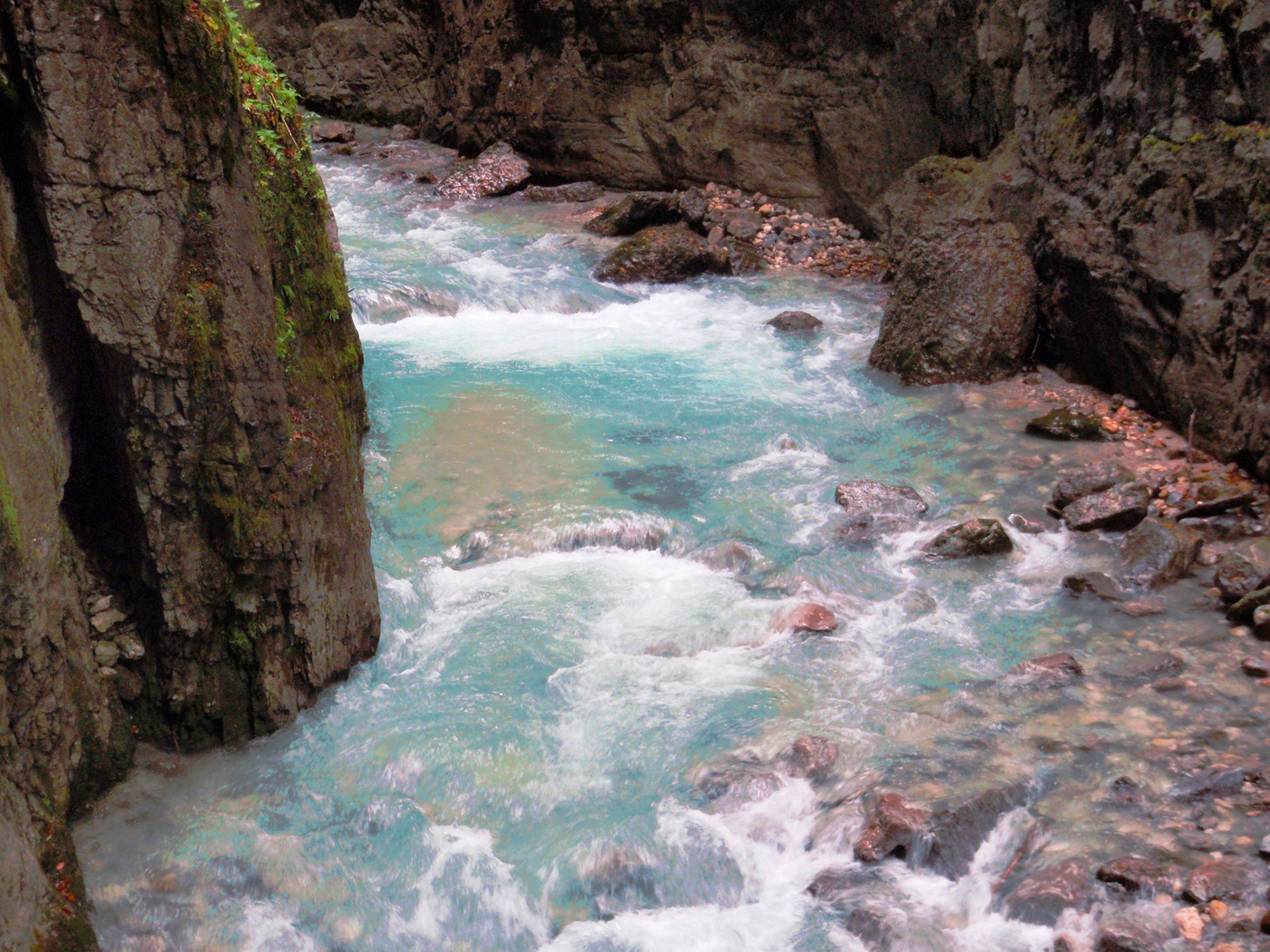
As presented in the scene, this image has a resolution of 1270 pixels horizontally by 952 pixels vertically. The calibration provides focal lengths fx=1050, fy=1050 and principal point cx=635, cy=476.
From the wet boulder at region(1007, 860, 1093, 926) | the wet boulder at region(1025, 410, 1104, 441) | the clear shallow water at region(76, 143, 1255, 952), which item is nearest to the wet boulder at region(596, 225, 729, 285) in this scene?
the clear shallow water at region(76, 143, 1255, 952)

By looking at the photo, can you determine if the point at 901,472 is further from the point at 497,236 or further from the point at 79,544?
the point at 497,236

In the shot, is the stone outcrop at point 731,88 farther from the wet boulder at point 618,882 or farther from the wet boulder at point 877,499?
the wet boulder at point 618,882

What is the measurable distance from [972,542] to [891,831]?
2730 mm

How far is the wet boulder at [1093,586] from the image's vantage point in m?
6.15

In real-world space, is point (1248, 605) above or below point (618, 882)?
above

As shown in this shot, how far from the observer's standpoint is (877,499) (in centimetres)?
736

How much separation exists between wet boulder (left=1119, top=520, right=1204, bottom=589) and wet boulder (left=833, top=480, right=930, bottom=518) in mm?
1371

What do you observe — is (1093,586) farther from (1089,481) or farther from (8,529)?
(8,529)

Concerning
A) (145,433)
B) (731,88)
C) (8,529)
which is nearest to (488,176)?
(731,88)

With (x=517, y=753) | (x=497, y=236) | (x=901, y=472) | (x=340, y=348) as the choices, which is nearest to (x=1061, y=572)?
(x=901, y=472)

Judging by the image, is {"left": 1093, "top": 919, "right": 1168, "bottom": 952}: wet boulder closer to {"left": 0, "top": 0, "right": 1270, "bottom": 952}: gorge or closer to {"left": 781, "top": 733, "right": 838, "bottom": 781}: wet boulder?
{"left": 0, "top": 0, "right": 1270, "bottom": 952}: gorge

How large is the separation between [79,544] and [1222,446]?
716 centimetres

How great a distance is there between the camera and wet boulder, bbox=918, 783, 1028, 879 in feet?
14.4

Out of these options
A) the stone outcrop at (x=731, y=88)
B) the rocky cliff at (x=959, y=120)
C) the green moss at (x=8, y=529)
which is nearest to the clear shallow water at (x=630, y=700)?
the rocky cliff at (x=959, y=120)
